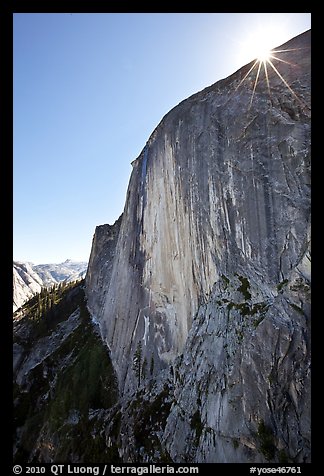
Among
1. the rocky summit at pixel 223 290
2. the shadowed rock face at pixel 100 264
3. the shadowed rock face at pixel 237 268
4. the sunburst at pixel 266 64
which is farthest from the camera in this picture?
the shadowed rock face at pixel 100 264

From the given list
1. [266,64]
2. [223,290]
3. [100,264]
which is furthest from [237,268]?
[100,264]

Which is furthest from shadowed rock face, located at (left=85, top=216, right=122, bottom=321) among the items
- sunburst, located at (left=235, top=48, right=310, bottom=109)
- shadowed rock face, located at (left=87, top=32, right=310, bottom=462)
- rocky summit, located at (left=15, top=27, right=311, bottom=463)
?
sunburst, located at (left=235, top=48, right=310, bottom=109)

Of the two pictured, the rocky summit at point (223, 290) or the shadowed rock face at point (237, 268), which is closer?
the shadowed rock face at point (237, 268)

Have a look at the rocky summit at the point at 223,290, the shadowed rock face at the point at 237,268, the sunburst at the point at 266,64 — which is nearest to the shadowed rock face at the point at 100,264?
the rocky summit at the point at 223,290

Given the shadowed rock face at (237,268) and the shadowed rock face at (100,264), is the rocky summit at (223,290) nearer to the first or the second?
the shadowed rock face at (237,268)

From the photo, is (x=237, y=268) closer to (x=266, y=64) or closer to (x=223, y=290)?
(x=223, y=290)
